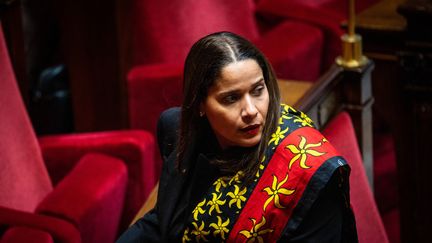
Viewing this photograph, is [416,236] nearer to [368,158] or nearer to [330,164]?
[368,158]

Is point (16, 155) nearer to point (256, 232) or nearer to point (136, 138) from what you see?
point (136, 138)

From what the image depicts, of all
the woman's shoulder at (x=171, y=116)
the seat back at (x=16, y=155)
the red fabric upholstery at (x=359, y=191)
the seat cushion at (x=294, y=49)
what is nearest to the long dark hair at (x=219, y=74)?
the woman's shoulder at (x=171, y=116)

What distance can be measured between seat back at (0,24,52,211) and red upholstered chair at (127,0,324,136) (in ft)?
→ 1.25

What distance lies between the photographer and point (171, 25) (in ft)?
7.30

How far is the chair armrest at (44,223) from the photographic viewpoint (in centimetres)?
153

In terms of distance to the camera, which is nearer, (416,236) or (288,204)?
(288,204)

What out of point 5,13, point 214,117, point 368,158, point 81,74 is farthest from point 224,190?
point 81,74

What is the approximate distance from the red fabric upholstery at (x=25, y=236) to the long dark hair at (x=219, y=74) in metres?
0.48

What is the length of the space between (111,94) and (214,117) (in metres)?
1.53

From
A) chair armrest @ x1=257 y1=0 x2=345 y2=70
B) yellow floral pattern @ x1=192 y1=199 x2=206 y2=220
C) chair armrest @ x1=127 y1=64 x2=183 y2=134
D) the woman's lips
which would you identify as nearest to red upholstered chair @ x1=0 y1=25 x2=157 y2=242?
chair armrest @ x1=127 y1=64 x2=183 y2=134

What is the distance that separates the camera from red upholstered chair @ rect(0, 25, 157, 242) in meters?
1.57

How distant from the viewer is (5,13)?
6.62 feet

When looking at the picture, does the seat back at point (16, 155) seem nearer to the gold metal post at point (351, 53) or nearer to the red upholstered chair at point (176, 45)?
the red upholstered chair at point (176, 45)

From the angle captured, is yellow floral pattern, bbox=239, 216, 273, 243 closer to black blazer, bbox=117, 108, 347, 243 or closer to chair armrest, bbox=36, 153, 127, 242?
black blazer, bbox=117, 108, 347, 243
